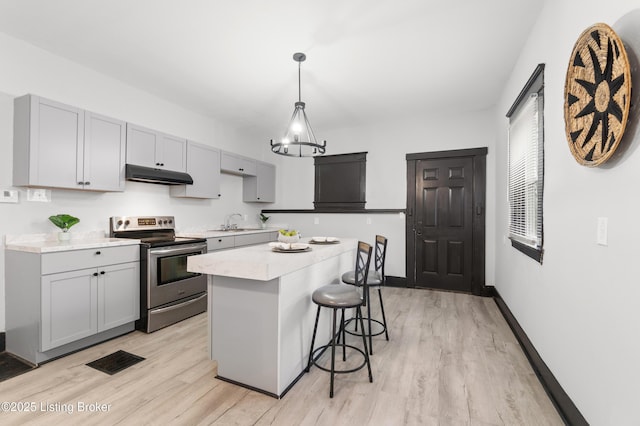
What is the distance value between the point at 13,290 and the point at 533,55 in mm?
4812

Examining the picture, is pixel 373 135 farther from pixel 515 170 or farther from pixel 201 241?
pixel 201 241

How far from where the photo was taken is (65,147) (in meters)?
2.81

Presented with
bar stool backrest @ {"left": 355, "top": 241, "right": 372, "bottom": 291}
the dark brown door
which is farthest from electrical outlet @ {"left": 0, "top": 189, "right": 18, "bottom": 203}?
the dark brown door

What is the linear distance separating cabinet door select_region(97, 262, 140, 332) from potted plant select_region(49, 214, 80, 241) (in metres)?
0.46

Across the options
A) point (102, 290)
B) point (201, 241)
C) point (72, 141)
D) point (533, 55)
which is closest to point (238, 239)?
point (201, 241)

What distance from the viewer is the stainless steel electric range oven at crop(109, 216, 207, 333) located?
3086 mm

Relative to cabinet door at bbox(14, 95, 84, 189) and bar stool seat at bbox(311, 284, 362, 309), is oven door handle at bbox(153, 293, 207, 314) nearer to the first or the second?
cabinet door at bbox(14, 95, 84, 189)

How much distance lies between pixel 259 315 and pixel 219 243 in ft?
7.48

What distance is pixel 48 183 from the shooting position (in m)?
2.70

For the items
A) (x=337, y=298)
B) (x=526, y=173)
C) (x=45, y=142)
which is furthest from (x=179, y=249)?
(x=526, y=173)

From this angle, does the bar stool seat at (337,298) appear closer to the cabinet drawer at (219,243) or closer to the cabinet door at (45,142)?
the cabinet drawer at (219,243)

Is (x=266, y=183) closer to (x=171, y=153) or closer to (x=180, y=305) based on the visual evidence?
(x=171, y=153)

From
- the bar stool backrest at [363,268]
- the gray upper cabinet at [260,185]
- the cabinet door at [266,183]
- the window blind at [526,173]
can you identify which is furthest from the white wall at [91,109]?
the window blind at [526,173]

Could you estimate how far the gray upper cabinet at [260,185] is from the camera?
17.8 ft
